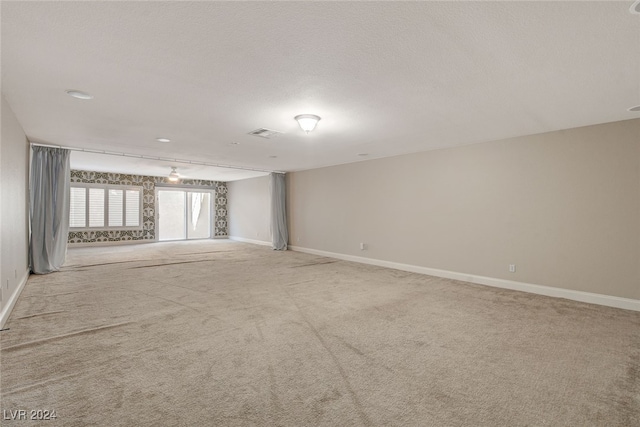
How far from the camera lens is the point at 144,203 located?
1078 cm

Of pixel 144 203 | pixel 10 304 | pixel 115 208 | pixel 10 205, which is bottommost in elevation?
pixel 10 304

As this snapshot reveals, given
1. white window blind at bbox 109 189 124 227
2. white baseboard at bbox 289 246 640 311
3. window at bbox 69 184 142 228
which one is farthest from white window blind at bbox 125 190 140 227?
white baseboard at bbox 289 246 640 311

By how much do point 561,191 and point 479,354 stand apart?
302 cm

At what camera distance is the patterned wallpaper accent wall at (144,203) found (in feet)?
31.8

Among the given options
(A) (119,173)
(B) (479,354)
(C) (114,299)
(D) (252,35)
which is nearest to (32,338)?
(C) (114,299)

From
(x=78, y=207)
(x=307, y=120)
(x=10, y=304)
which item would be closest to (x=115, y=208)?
(x=78, y=207)

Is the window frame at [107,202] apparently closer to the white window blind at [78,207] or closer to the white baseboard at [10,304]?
the white window blind at [78,207]

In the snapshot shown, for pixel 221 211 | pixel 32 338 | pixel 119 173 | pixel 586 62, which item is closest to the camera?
pixel 586 62

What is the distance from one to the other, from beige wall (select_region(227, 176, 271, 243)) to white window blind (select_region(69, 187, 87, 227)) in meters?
4.68

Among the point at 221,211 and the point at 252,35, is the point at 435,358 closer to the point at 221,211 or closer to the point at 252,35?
the point at 252,35

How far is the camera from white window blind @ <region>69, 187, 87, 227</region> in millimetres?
9477

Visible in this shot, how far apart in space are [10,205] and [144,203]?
25.4 feet

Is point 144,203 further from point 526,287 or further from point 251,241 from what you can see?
point 526,287

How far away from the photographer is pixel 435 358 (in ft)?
8.15
